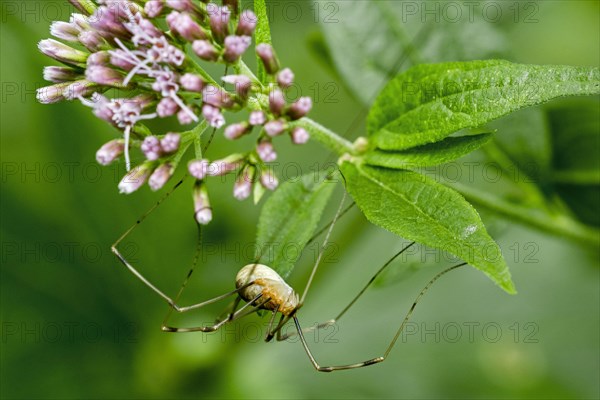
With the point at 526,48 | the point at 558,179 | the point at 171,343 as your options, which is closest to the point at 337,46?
the point at 558,179

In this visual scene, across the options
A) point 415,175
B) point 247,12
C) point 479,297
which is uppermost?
point 247,12

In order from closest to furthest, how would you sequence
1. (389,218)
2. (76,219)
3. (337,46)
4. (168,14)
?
(389,218) < (168,14) < (337,46) < (76,219)

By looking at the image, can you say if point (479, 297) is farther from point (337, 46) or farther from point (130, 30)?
point (130, 30)

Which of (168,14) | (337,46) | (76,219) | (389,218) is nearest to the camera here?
(389,218)

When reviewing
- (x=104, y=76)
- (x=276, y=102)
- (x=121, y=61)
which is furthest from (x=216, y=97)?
(x=104, y=76)

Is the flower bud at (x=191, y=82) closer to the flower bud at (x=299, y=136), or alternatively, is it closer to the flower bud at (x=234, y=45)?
the flower bud at (x=234, y=45)

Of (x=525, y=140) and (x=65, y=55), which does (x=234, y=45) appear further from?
(x=525, y=140)
